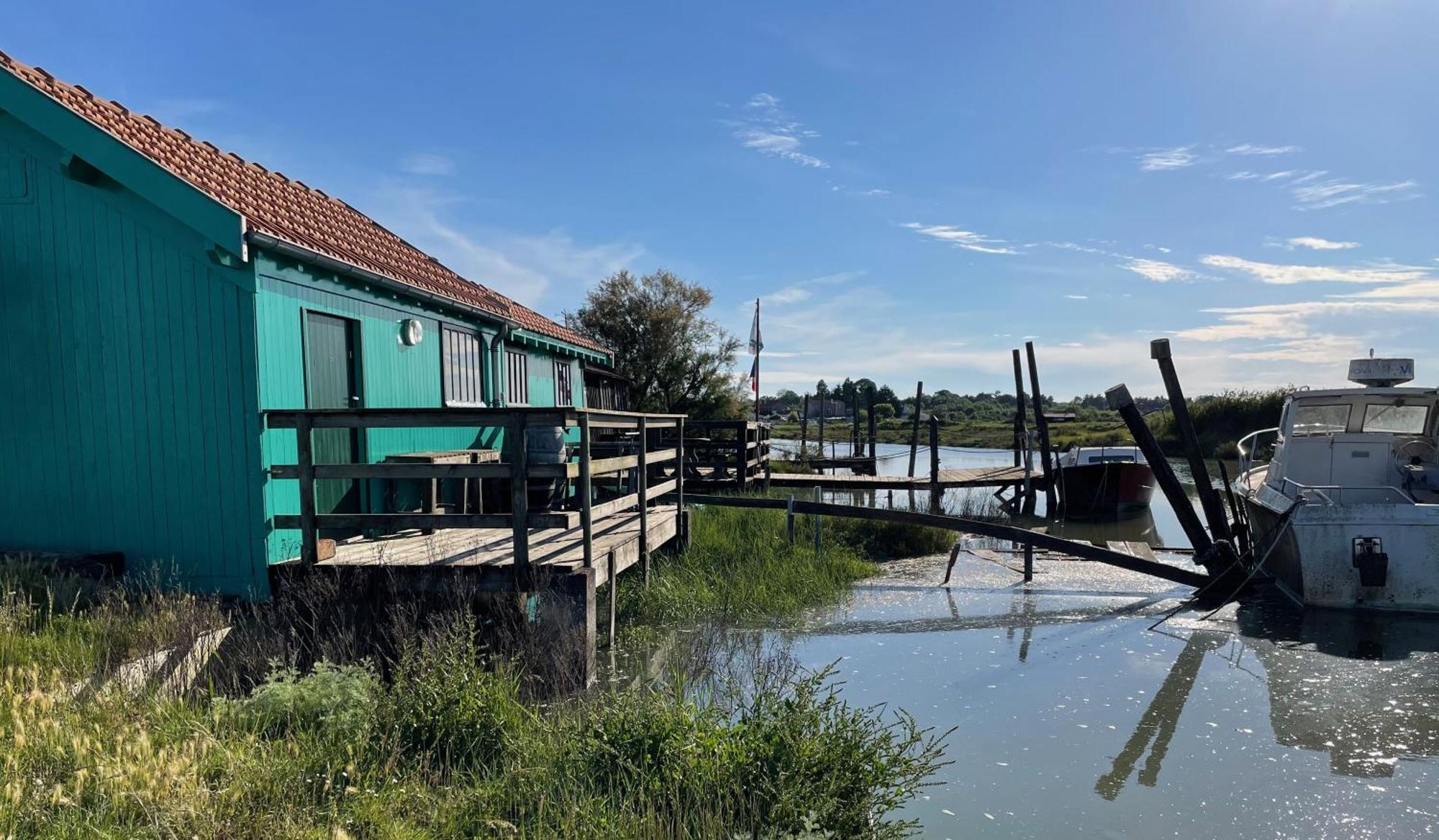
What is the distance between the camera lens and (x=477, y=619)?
6473 millimetres

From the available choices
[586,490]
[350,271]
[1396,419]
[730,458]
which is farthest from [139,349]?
[1396,419]

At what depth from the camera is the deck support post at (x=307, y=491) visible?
20.9 feet

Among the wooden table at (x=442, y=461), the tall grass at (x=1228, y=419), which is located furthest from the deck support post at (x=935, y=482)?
the tall grass at (x=1228, y=419)

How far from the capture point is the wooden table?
787 cm

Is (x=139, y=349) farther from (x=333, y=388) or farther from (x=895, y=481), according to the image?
(x=895, y=481)

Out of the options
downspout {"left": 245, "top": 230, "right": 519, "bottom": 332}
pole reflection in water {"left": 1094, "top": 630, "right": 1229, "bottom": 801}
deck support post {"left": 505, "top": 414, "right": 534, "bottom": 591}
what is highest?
downspout {"left": 245, "top": 230, "right": 519, "bottom": 332}

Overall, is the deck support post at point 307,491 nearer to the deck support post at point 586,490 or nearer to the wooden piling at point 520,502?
the wooden piling at point 520,502

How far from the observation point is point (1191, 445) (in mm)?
11867

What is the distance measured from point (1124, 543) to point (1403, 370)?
4.46 metres

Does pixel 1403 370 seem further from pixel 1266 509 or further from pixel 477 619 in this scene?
pixel 477 619

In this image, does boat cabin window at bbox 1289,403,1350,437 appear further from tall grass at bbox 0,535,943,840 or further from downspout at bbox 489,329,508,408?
downspout at bbox 489,329,508,408

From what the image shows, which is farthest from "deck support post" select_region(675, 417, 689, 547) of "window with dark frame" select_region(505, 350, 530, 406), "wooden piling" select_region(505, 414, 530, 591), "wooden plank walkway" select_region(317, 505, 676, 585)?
"wooden piling" select_region(505, 414, 530, 591)

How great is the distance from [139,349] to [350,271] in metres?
1.82

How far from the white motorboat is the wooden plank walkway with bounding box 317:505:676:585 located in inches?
321
